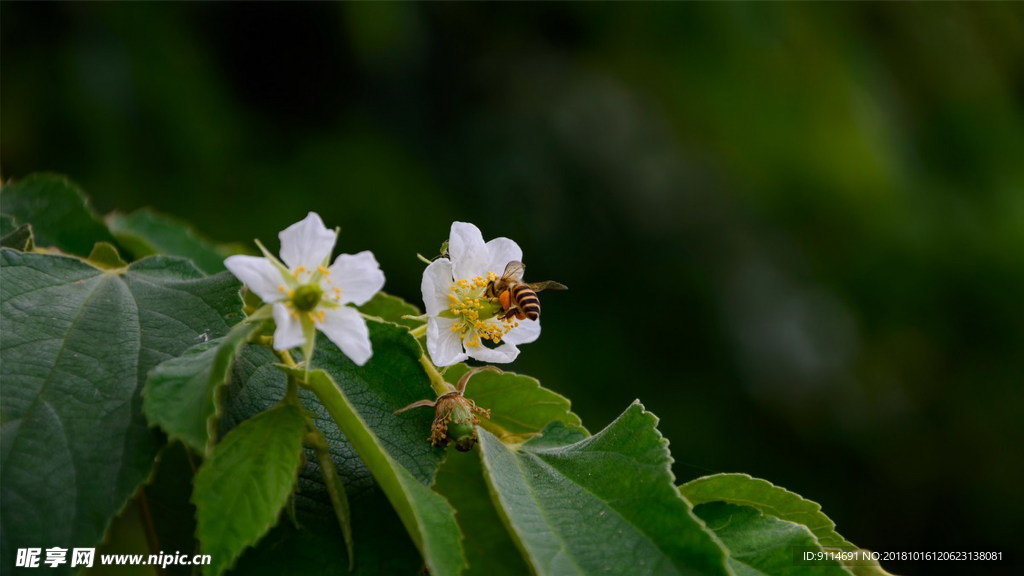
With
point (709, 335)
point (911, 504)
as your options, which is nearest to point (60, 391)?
point (709, 335)

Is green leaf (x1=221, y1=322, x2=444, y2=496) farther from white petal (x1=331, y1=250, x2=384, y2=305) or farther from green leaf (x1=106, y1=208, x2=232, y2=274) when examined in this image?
green leaf (x1=106, y1=208, x2=232, y2=274)

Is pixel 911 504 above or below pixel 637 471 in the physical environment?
below

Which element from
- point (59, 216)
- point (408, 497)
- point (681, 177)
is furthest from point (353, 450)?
point (681, 177)

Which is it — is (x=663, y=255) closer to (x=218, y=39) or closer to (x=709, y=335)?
(x=709, y=335)

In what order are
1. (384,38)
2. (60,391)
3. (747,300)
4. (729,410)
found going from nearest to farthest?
(60,391), (384,38), (729,410), (747,300)

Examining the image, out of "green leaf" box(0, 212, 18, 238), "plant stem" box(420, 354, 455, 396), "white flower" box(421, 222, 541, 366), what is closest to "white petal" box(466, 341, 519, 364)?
"white flower" box(421, 222, 541, 366)

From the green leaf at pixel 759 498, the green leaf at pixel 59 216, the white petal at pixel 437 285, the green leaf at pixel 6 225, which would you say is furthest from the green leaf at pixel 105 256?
the green leaf at pixel 759 498

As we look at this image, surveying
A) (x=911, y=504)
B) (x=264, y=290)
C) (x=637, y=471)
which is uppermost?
(x=264, y=290)
